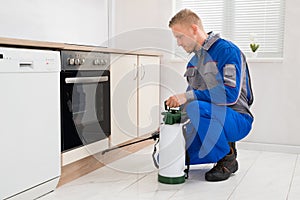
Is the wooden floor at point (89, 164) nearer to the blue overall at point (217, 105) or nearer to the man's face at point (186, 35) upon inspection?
the blue overall at point (217, 105)

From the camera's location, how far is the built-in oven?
91.2 inches

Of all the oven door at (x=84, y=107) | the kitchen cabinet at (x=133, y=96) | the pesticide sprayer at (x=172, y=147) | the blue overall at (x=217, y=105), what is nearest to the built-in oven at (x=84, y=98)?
the oven door at (x=84, y=107)

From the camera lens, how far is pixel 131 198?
2131 mm

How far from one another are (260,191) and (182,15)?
1194 mm

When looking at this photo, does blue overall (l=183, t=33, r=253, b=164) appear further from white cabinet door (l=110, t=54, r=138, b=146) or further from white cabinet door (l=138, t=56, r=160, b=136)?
white cabinet door (l=138, t=56, r=160, b=136)

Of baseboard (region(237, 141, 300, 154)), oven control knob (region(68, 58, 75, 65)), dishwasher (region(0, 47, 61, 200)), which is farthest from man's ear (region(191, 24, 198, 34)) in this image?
baseboard (region(237, 141, 300, 154))

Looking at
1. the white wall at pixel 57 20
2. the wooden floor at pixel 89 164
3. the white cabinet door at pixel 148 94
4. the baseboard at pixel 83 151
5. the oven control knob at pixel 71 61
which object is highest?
the white wall at pixel 57 20

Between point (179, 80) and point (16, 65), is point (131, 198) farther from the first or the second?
point (179, 80)

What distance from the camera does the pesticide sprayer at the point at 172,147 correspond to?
2.36 meters

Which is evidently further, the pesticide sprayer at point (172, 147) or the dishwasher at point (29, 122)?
the pesticide sprayer at point (172, 147)

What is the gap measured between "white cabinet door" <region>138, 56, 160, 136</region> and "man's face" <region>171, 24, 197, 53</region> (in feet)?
2.48

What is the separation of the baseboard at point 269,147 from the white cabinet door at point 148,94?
82 centimetres

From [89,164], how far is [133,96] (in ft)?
2.40

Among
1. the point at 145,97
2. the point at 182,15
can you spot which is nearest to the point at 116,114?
the point at 145,97
